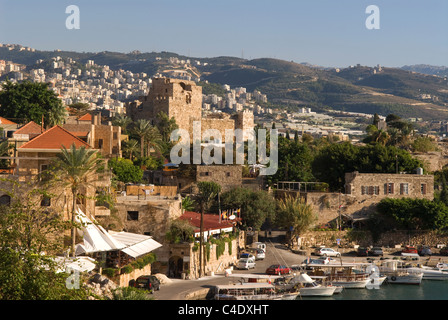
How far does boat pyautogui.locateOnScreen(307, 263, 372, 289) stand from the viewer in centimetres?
3578

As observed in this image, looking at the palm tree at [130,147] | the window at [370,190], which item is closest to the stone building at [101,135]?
the palm tree at [130,147]

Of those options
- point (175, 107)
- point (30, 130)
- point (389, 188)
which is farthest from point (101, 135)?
point (175, 107)

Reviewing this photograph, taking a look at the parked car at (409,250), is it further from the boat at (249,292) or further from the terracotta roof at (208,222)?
the boat at (249,292)

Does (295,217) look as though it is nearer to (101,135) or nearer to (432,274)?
(432,274)

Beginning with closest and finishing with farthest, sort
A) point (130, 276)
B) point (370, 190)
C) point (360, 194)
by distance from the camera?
point (130, 276) < point (360, 194) < point (370, 190)

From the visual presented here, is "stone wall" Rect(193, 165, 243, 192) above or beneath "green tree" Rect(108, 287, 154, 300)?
above

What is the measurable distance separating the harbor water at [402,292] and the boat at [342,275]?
0.38 metres

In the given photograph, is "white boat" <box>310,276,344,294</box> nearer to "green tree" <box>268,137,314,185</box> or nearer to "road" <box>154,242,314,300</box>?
"road" <box>154,242,314,300</box>

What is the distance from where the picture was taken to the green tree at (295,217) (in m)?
42.8

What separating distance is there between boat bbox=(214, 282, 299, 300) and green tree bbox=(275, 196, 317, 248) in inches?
463

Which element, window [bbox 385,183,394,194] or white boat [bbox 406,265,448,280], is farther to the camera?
window [bbox 385,183,394,194]

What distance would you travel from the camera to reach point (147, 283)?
28156mm

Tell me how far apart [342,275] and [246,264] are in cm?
549

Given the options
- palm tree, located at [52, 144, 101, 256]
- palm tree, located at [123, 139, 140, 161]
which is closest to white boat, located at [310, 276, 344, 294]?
palm tree, located at [52, 144, 101, 256]
